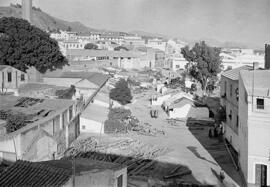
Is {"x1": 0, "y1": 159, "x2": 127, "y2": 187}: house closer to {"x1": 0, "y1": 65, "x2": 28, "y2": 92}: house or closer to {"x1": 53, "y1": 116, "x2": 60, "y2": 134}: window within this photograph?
{"x1": 53, "y1": 116, "x2": 60, "y2": 134}: window

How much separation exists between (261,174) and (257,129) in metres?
1.33

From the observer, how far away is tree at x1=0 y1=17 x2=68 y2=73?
82.4 feet

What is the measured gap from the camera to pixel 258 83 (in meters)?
11.6

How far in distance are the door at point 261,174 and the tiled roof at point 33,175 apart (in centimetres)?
706

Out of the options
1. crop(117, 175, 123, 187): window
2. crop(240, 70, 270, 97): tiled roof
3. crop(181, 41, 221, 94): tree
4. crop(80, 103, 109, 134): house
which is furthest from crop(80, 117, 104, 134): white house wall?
crop(181, 41, 221, 94): tree

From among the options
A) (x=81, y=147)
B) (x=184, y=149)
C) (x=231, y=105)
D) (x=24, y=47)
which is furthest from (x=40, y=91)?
(x=231, y=105)

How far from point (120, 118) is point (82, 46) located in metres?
43.7

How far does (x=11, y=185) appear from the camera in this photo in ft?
18.9

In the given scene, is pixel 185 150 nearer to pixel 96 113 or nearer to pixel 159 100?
pixel 96 113

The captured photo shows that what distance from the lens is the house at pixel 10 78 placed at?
74.4 feet

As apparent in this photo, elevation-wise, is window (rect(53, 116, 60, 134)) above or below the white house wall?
above

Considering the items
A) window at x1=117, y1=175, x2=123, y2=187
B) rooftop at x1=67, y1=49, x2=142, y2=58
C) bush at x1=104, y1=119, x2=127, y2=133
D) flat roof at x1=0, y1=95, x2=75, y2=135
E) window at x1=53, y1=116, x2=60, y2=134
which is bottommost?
bush at x1=104, y1=119, x2=127, y2=133

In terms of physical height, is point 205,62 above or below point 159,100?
above

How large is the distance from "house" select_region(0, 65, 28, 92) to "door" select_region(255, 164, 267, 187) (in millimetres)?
16070
